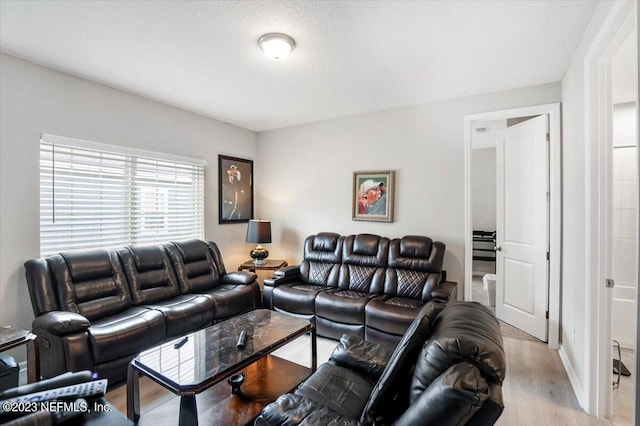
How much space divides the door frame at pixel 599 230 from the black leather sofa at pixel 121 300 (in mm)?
3084

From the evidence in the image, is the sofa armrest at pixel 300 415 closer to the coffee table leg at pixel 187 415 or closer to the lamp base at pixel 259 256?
the coffee table leg at pixel 187 415

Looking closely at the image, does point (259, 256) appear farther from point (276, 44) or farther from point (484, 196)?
point (484, 196)

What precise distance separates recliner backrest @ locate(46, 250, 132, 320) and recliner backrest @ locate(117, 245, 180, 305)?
73mm

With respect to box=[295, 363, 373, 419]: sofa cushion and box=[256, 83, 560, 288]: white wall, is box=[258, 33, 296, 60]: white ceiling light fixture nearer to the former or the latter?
box=[256, 83, 560, 288]: white wall

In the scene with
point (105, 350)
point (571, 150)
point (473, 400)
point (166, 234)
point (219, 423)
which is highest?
point (571, 150)

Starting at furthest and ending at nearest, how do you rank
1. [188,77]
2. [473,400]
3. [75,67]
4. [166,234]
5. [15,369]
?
[166,234]
[188,77]
[75,67]
[15,369]
[473,400]

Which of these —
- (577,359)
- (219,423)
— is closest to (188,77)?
(219,423)

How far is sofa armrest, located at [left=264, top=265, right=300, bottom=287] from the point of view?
380 centimetres

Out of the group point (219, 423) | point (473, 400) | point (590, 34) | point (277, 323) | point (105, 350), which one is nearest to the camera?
point (473, 400)

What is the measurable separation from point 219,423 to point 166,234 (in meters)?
2.72

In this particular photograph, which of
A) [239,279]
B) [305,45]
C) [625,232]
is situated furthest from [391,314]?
[625,232]

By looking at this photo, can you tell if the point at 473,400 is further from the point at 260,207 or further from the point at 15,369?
the point at 260,207

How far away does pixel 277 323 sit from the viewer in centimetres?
255

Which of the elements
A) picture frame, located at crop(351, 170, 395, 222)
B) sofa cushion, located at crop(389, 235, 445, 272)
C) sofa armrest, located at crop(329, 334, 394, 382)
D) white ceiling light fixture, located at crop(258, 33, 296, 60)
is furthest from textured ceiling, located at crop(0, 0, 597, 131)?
sofa armrest, located at crop(329, 334, 394, 382)
